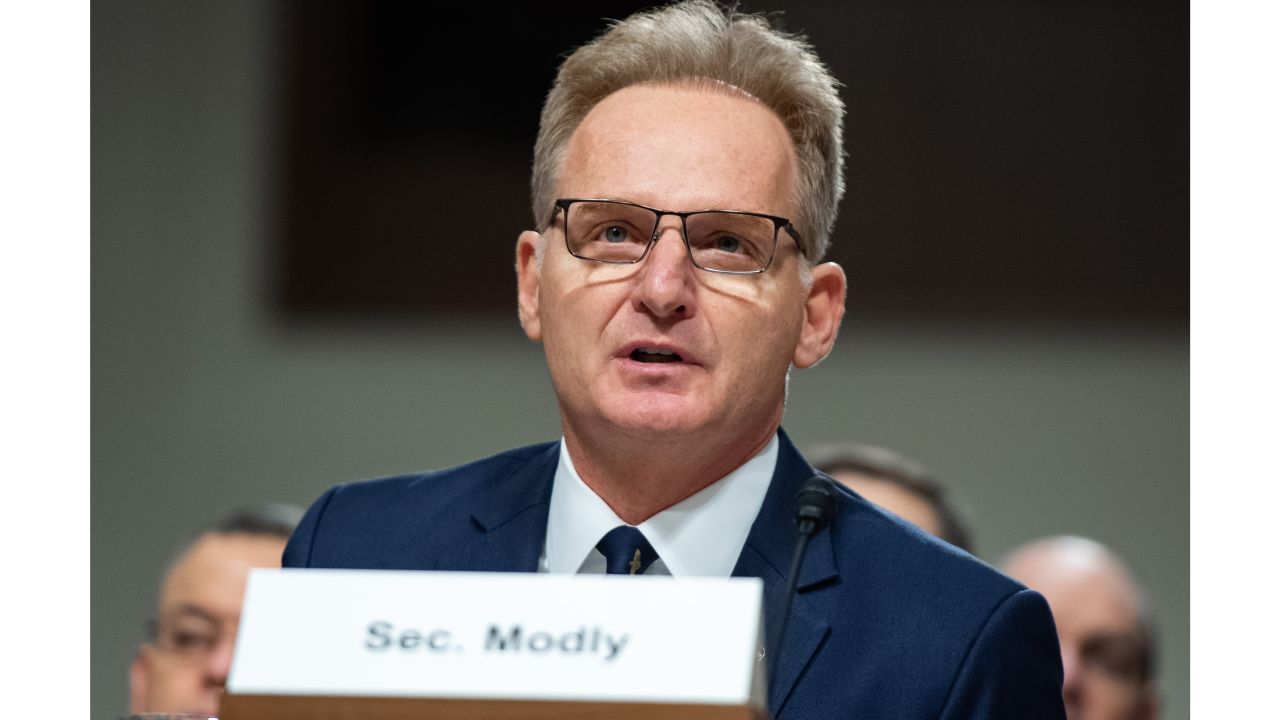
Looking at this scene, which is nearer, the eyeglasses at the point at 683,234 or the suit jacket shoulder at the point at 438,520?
the eyeglasses at the point at 683,234

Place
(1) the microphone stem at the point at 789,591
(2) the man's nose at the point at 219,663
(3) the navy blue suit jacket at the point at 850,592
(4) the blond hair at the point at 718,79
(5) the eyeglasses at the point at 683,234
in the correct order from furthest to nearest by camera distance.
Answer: (2) the man's nose at the point at 219,663 → (4) the blond hair at the point at 718,79 → (5) the eyeglasses at the point at 683,234 → (3) the navy blue suit jacket at the point at 850,592 → (1) the microphone stem at the point at 789,591

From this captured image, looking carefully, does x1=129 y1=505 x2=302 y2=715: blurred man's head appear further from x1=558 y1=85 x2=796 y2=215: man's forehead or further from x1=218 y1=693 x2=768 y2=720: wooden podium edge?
x1=218 y1=693 x2=768 y2=720: wooden podium edge

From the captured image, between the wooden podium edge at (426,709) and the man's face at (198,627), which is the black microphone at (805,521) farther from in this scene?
the man's face at (198,627)

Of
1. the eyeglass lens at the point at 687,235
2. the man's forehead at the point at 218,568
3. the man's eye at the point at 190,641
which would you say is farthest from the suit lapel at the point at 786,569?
the man's eye at the point at 190,641

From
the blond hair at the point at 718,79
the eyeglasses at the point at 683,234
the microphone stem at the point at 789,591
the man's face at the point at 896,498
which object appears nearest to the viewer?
the microphone stem at the point at 789,591

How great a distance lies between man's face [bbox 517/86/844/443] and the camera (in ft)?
7.04

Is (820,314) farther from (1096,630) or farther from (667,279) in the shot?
(1096,630)

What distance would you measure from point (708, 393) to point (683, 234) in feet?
0.74

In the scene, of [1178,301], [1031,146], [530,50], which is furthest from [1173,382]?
[530,50]

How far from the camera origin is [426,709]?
150 cm

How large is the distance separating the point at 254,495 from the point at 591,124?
328 cm

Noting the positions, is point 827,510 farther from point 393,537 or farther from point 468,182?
point 468,182

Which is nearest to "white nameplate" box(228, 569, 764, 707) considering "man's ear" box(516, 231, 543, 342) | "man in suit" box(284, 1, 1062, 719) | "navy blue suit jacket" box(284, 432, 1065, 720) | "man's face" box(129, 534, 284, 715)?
"navy blue suit jacket" box(284, 432, 1065, 720)

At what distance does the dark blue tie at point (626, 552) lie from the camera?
2.21 meters
